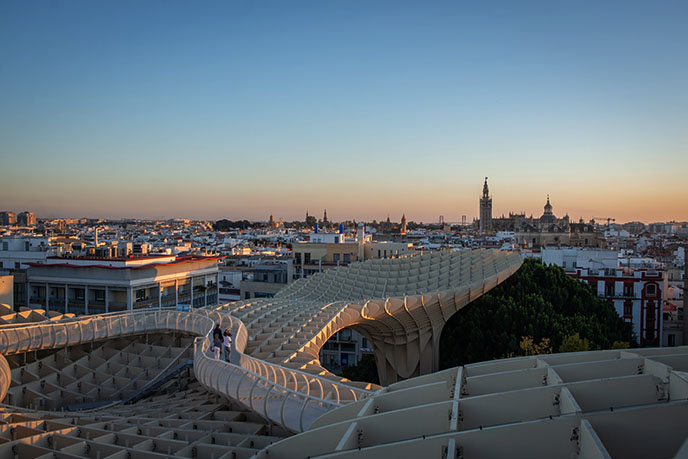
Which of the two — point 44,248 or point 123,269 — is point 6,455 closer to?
point 123,269

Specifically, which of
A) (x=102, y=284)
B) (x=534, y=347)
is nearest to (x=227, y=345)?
(x=534, y=347)

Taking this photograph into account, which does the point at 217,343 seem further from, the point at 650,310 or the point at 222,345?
the point at 650,310

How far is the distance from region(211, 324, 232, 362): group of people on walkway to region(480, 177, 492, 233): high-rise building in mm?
150146

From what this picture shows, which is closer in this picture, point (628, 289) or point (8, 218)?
point (628, 289)

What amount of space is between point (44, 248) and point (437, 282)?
3277 centimetres

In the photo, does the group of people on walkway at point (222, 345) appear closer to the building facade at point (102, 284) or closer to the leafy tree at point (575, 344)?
the leafy tree at point (575, 344)

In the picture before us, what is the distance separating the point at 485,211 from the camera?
520 feet

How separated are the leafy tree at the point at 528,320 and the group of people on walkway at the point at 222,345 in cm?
1380

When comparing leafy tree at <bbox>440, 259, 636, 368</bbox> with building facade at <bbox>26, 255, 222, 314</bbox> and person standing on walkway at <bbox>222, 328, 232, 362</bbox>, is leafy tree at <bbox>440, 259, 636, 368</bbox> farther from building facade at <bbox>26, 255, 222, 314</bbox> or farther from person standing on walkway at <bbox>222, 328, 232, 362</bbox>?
building facade at <bbox>26, 255, 222, 314</bbox>

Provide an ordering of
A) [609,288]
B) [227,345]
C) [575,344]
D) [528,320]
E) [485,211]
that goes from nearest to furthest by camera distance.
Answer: [227,345] → [575,344] → [528,320] → [609,288] → [485,211]

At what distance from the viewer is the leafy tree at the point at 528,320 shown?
24.0 metres

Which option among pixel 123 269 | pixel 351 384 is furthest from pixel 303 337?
pixel 123 269

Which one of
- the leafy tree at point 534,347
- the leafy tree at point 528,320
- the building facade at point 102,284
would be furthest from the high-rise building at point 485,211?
the leafy tree at point 534,347

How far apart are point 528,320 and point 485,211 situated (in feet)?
454
